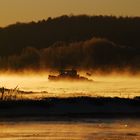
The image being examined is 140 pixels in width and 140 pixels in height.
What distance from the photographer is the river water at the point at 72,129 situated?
110 feet

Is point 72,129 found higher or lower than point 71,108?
lower

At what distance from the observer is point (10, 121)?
42469 millimetres

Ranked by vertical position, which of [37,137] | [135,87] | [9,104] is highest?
[135,87]

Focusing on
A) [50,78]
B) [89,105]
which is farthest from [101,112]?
[50,78]

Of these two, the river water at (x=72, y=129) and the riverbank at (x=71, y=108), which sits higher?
the riverbank at (x=71, y=108)

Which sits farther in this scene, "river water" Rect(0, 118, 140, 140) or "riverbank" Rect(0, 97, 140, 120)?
"riverbank" Rect(0, 97, 140, 120)

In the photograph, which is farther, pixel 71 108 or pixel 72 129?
pixel 71 108

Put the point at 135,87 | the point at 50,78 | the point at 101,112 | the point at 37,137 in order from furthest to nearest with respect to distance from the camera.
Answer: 1. the point at 50,78
2. the point at 135,87
3. the point at 101,112
4. the point at 37,137

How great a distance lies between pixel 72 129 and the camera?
37.0 m

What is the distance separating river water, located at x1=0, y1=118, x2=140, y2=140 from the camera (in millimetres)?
33562

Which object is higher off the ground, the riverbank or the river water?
the riverbank

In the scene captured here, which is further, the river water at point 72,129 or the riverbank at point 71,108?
the riverbank at point 71,108

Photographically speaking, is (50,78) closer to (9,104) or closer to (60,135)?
(9,104)

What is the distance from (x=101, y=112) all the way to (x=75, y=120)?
6.13m
